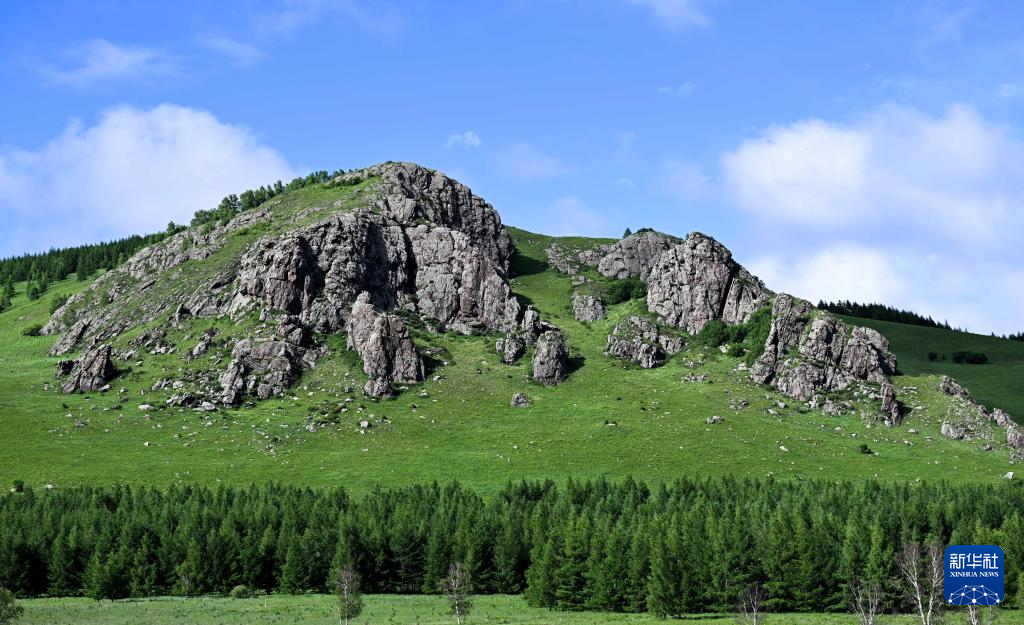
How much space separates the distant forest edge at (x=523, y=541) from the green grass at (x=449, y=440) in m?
19.8

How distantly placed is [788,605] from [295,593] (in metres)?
64.8

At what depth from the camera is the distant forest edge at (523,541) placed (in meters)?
114

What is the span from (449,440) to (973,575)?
10386 centimetres

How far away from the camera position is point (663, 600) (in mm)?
107500

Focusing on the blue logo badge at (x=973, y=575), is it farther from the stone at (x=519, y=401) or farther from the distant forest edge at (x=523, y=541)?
the stone at (x=519, y=401)

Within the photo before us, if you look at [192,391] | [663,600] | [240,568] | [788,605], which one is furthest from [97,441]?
[788,605]

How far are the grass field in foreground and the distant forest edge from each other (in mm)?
4550

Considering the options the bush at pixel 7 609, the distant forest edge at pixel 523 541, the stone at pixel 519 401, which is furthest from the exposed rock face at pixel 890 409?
the bush at pixel 7 609

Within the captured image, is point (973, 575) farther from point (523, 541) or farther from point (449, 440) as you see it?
point (449, 440)

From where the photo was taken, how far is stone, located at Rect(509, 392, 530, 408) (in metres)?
195

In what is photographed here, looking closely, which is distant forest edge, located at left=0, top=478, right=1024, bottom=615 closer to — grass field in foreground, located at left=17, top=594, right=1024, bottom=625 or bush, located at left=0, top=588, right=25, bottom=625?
grass field in foreground, located at left=17, top=594, right=1024, bottom=625

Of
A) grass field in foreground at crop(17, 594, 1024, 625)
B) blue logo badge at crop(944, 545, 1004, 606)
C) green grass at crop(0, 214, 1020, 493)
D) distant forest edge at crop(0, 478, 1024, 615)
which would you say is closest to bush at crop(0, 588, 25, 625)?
grass field in foreground at crop(17, 594, 1024, 625)

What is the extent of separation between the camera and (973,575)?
317ft

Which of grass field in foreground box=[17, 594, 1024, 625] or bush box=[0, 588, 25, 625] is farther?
grass field in foreground box=[17, 594, 1024, 625]
